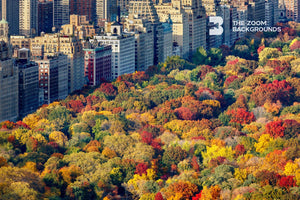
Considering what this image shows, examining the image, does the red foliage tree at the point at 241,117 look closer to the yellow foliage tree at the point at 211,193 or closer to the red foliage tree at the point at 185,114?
the red foliage tree at the point at 185,114

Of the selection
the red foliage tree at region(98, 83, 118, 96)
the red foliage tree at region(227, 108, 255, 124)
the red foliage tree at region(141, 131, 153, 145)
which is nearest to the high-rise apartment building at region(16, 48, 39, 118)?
the red foliage tree at region(98, 83, 118, 96)

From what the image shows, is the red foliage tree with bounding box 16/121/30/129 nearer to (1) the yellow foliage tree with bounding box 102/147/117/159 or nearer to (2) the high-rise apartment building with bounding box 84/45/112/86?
(1) the yellow foliage tree with bounding box 102/147/117/159

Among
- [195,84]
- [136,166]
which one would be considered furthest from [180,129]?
[195,84]

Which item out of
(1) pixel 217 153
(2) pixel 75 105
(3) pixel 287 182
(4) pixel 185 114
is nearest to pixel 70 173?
(1) pixel 217 153

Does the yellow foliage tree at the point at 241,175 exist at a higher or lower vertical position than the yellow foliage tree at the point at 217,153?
lower

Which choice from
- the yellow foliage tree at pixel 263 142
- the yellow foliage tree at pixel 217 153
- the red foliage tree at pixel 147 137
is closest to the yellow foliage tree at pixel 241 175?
the yellow foliage tree at pixel 217 153

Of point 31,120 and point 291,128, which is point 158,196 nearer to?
point 31,120

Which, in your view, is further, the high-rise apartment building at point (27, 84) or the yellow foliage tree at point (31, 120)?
the high-rise apartment building at point (27, 84)
